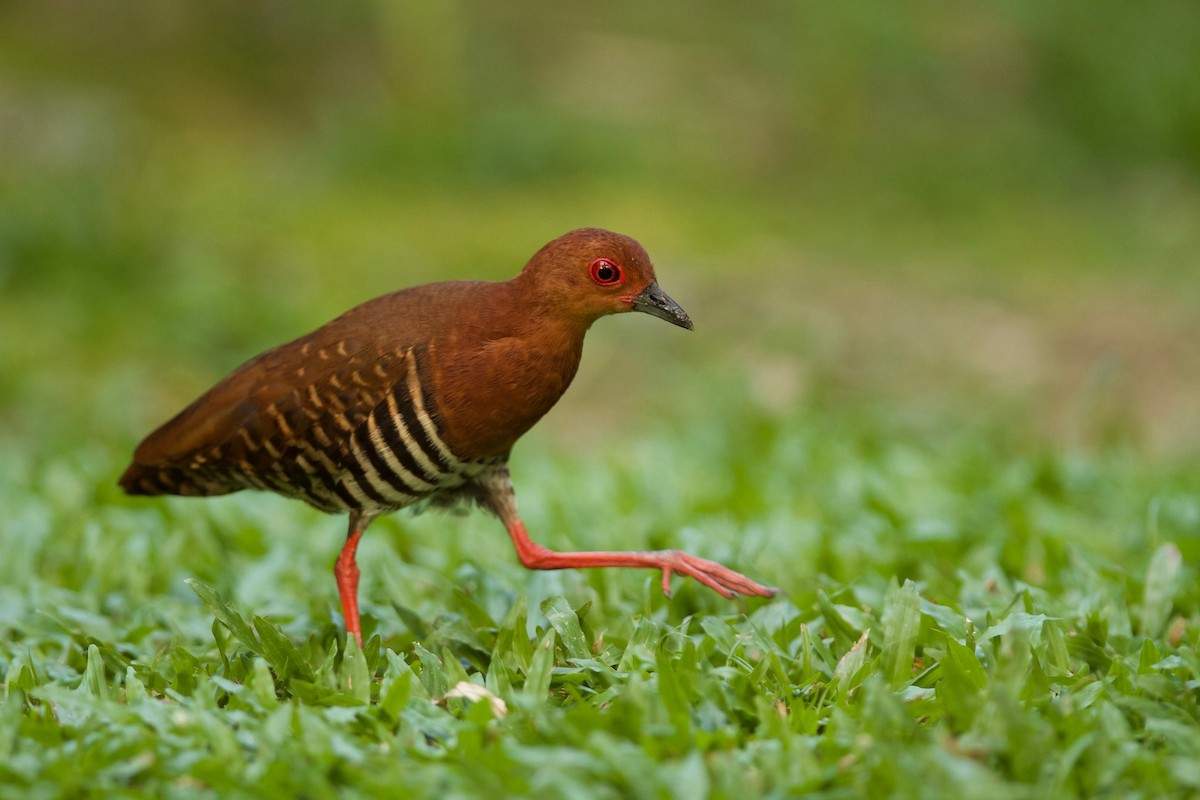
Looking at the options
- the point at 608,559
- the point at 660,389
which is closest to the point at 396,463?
the point at 608,559

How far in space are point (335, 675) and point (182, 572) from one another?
1319 millimetres

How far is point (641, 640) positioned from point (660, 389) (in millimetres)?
3657

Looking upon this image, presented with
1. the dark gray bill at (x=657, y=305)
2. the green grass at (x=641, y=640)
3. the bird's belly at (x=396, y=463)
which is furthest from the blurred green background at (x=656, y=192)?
the bird's belly at (x=396, y=463)

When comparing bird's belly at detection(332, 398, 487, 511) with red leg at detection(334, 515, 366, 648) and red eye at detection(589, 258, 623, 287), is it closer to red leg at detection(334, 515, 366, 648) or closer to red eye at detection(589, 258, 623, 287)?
red leg at detection(334, 515, 366, 648)

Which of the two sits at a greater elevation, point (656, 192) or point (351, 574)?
point (656, 192)

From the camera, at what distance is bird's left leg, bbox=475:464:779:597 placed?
11.5ft

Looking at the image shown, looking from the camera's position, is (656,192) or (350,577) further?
(656,192)

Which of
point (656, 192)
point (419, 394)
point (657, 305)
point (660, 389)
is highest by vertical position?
point (656, 192)

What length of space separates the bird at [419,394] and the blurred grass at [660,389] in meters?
0.39

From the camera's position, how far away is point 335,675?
3.38 meters

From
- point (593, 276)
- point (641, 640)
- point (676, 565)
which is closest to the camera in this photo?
point (593, 276)

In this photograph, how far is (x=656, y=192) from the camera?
9.77 m

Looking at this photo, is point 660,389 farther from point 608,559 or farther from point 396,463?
point 396,463

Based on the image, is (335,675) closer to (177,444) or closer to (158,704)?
(158,704)
